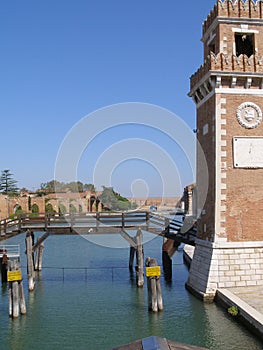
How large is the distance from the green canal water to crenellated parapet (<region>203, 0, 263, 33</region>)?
10.8m

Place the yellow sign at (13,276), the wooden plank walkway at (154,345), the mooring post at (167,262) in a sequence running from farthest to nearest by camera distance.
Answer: the mooring post at (167,262), the yellow sign at (13,276), the wooden plank walkway at (154,345)

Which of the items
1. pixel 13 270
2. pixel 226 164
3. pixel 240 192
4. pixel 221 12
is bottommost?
pixel 13 270

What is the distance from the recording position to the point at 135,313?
14.6 m

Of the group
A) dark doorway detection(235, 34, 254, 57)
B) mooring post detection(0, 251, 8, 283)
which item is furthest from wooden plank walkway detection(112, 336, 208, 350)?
mooring post detection(0, 251, 8, 283)

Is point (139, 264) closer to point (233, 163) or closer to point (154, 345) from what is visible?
point (233, 163)

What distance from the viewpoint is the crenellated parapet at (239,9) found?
1632cm

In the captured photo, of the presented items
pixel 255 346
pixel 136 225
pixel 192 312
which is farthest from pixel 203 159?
pixel 255 346

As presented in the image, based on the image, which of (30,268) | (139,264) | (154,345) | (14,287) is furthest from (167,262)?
(154,345)

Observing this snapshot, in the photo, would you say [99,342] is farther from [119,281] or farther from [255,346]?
[119,281]

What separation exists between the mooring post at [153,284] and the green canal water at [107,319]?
0.32 meters

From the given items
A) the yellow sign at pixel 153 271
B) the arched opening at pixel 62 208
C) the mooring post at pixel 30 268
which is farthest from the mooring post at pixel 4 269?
the arched opening at pixel 62 208

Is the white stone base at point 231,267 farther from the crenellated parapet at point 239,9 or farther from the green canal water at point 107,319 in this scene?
the crenellated parapet at point 239,9

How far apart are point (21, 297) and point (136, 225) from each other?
7118 mm

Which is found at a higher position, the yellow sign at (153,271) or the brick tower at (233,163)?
the brick tower at (233,163)
